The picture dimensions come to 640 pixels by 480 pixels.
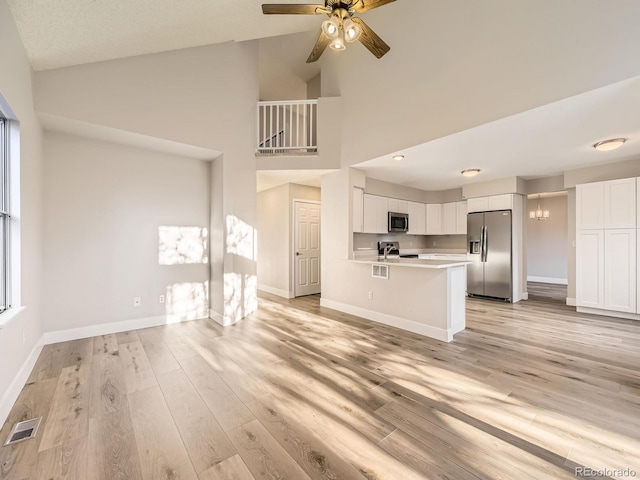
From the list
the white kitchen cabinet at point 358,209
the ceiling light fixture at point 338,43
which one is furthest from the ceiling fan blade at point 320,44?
the white kitchen cabinet at point 358,209

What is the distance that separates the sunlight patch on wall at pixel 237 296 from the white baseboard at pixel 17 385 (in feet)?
6.40

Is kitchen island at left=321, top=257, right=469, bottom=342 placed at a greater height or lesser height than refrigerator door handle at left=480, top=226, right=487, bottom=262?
lesser

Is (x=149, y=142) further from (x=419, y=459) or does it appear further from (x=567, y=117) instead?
(x=567, y=117)

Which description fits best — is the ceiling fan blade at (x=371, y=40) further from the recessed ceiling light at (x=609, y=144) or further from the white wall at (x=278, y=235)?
the white wall at (x=278, y=235)

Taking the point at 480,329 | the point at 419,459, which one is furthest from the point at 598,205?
the point at 419,459

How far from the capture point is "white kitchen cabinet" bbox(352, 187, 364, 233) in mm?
4855

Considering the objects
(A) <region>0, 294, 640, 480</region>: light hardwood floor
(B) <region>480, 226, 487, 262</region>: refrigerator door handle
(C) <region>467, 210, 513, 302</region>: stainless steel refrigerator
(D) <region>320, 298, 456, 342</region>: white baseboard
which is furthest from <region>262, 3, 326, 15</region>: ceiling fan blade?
(B) <region>480, 226, 487, 262</region>: refrigerator door handle

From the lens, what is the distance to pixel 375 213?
5395 mm

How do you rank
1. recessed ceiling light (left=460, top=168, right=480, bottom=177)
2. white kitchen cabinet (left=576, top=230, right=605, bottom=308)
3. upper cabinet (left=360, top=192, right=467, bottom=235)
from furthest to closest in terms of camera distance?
upper cabinet (left=360, top=192, right=467, bottom=235) < recessed ceiling light (left=460, top=168, right=480, bottom=177) < white kitchen cabinet (left=576, top=230, right=605, bottom=308)

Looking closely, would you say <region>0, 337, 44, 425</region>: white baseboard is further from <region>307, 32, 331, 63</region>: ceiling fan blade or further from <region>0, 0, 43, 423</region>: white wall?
Result: <region>307, 32, 331, 63</region>: ceiling fan blade

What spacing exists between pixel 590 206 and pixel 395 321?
3.84 meters

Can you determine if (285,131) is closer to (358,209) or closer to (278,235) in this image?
(358,209)

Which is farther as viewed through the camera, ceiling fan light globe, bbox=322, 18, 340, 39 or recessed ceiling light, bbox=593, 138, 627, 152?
recessed ceiling light, bbox=593, 138, 627, 152

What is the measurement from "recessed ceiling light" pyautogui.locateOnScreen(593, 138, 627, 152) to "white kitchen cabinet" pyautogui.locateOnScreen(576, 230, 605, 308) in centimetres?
154
